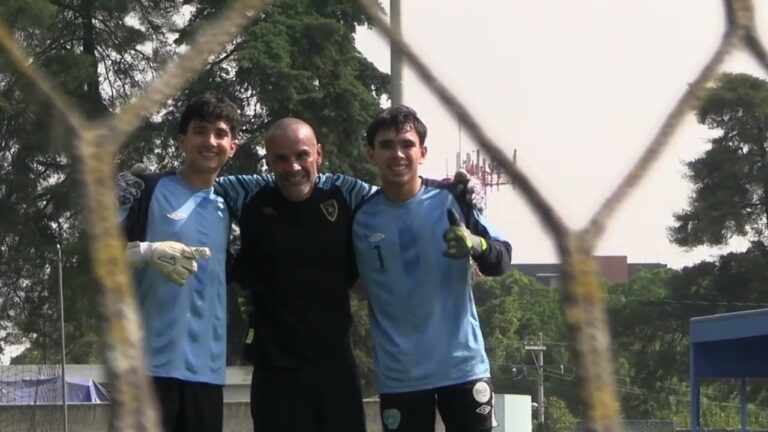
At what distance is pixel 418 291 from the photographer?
12.6 ft

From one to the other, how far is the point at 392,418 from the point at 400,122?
81 centimetres

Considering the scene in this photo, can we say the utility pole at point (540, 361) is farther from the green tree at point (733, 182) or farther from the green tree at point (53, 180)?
the green tree at point (733, 182)

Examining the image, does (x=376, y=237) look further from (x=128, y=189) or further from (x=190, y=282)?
(x=128, y=189)

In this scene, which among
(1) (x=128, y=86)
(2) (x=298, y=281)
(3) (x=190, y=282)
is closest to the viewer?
(3) (x=190, y=282)

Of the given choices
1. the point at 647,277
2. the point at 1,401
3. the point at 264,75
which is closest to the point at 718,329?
the point at 264,75

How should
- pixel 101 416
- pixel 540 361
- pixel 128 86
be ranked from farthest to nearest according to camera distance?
1. pixel 540 361
2. pixel 128 86
3. pixel 101 416

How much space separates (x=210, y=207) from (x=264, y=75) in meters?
15.2

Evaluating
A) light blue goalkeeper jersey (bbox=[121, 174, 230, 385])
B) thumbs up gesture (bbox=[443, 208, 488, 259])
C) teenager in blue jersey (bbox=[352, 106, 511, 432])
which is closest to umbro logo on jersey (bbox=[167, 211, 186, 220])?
light blue goalkeeper jersey (bbox=[121, 174, 230, 385])

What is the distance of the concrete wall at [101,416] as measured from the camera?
12.1 meters

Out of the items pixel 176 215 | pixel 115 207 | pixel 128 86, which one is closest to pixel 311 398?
pixel 176 215

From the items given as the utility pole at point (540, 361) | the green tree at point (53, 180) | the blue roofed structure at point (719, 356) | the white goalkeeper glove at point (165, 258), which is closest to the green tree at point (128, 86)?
the green tree at point (53, 180)

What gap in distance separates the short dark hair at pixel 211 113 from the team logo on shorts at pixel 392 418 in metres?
0.87

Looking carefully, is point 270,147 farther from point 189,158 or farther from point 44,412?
point 44,412

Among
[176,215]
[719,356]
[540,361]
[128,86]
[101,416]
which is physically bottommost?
[540,361]
